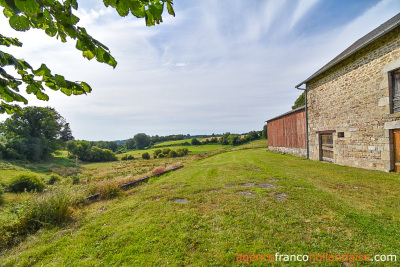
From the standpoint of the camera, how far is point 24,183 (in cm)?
1241

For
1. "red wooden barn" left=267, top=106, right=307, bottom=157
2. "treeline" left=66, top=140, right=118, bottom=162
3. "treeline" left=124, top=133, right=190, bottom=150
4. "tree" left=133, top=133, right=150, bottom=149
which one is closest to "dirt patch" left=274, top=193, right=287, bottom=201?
"red wooden barn" left=267, top=106, right=307, bottom=157

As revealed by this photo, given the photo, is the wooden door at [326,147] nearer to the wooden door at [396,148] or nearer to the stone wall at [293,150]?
the stone wall at [293,150]

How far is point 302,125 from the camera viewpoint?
44.5 feet

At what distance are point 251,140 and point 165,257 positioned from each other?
4730cm

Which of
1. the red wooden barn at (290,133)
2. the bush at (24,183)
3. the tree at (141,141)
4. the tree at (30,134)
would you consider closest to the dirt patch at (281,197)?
the red wooden barn at (290,133)

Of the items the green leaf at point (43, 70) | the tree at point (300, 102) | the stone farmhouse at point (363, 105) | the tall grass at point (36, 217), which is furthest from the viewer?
the tree at point (300, 102)

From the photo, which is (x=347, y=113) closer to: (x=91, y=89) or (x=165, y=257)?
(x=165, y=257)

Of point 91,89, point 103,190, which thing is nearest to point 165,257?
point 91,89

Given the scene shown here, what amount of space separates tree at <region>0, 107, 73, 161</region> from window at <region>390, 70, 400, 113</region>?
4730 cm

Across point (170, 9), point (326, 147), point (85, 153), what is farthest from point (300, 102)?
point (85, 153)

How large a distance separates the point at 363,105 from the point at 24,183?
910 inches

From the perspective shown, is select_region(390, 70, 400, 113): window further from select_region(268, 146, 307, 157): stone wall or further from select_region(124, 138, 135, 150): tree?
select_region(124, 138, 135, 150): tree

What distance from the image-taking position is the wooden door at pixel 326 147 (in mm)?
10637

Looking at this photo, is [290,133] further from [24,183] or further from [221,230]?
[24,183]
